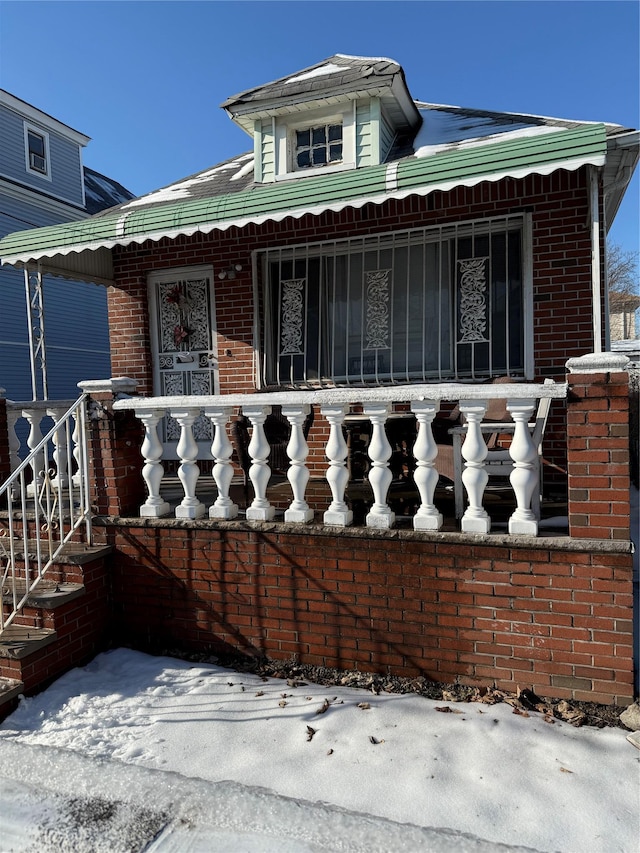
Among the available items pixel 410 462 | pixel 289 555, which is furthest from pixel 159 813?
pixel 410 462

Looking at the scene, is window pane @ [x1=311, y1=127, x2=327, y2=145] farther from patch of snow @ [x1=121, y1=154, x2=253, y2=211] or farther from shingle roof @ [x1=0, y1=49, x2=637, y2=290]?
patch of snow @ [x1=121, y1=154, x2=253, y2=211]

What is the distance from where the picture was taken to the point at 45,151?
14688mm

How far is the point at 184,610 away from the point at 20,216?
512 inches

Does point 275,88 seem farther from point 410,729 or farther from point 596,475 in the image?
point 410,729

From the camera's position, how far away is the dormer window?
6285 millimetres

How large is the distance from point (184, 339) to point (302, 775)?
16.1ft

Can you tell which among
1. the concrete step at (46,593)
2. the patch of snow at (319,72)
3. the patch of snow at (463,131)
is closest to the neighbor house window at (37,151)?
the patch of snow at (319,72)

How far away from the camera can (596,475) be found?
3.03 meters

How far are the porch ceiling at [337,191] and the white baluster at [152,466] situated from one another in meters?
1.72

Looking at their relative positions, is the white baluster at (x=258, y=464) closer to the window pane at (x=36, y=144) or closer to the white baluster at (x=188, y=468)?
the white baluster at (x=188, y=468)

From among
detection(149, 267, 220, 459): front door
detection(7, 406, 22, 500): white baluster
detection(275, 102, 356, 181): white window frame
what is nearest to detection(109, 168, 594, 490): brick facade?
detection(149, 267, 220, 459): front door

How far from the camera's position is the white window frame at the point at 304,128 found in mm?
6082

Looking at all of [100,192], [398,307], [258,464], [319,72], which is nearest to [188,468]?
[258,464]

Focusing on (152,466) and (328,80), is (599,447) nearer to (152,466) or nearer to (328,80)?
(152,466)
